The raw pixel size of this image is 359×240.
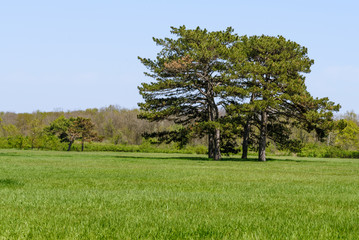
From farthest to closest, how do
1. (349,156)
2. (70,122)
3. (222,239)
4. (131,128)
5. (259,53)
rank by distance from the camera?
(131,128), (70,122), (349,156), (259,53), (222,239)

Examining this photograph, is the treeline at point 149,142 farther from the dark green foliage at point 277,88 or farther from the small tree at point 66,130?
the dark green foliage at point 277,88

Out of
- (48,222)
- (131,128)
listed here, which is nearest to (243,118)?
(48,222)

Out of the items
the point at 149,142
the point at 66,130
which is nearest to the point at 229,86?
the point at 149,142

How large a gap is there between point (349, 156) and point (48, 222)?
68.2 meters

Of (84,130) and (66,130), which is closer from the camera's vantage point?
(84,130)

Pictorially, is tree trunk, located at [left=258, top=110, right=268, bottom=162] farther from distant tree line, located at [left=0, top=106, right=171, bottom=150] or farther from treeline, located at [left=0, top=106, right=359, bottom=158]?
distant tree line, located at [left=0, top=106, right=171, bottom=150]

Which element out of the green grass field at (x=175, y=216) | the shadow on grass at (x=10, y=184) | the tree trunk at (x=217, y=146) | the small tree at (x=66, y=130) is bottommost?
the shadow on grass at (x=10, y=184)

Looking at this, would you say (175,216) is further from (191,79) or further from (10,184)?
(191,79)

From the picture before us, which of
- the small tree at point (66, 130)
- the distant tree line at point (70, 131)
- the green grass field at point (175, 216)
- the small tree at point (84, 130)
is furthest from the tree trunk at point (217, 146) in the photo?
the small tree at point (66, 130)

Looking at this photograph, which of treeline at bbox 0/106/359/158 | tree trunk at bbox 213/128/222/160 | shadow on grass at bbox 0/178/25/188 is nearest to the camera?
shadow on grass at bbox 0/178/25/188

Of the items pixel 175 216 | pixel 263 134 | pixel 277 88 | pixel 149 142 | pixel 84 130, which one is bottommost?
pixel 175 216

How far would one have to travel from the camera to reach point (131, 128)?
108312mm

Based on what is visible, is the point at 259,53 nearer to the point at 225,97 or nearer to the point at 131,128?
the point at 225,97

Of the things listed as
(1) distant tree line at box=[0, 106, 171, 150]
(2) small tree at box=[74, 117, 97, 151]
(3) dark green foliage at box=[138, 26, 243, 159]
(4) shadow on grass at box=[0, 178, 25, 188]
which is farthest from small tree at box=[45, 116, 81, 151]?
(4) shadow on grass at box=[0, 178, 25, 188]
